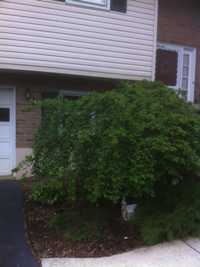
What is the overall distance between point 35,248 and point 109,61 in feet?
16.5

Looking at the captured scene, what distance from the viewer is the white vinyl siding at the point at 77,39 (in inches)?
302

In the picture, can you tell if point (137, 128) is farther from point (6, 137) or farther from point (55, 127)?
point (6, 137)

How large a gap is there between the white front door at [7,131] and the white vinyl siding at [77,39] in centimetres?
146

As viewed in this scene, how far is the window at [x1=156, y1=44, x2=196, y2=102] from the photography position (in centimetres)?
1098

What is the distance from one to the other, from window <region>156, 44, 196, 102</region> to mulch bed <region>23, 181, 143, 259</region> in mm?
6025

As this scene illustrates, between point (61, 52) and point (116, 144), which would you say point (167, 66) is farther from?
point (116, 144)

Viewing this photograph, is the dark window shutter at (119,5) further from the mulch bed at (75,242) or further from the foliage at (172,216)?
the mulch bed at (75,242)

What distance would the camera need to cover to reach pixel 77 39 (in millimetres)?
8273

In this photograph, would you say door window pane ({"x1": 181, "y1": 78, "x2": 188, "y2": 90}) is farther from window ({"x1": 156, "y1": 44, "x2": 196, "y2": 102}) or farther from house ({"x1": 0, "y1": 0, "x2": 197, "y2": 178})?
house ({"x1": 0, "y1": 0, "x2": 197, "y2": 178})

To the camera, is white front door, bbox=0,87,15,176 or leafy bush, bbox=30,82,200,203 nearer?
leafy bush, bbox=30,82,200,203

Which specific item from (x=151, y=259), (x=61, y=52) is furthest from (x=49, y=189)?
(x=61, y=52)

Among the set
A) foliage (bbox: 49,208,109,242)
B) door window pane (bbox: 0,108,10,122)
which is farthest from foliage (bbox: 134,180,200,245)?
door window pane (bbox: 0,108,10,122)

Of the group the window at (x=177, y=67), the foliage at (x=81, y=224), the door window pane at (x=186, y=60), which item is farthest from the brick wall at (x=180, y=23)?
the foliage at (x=81, y=224)

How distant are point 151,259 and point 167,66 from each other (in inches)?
291
